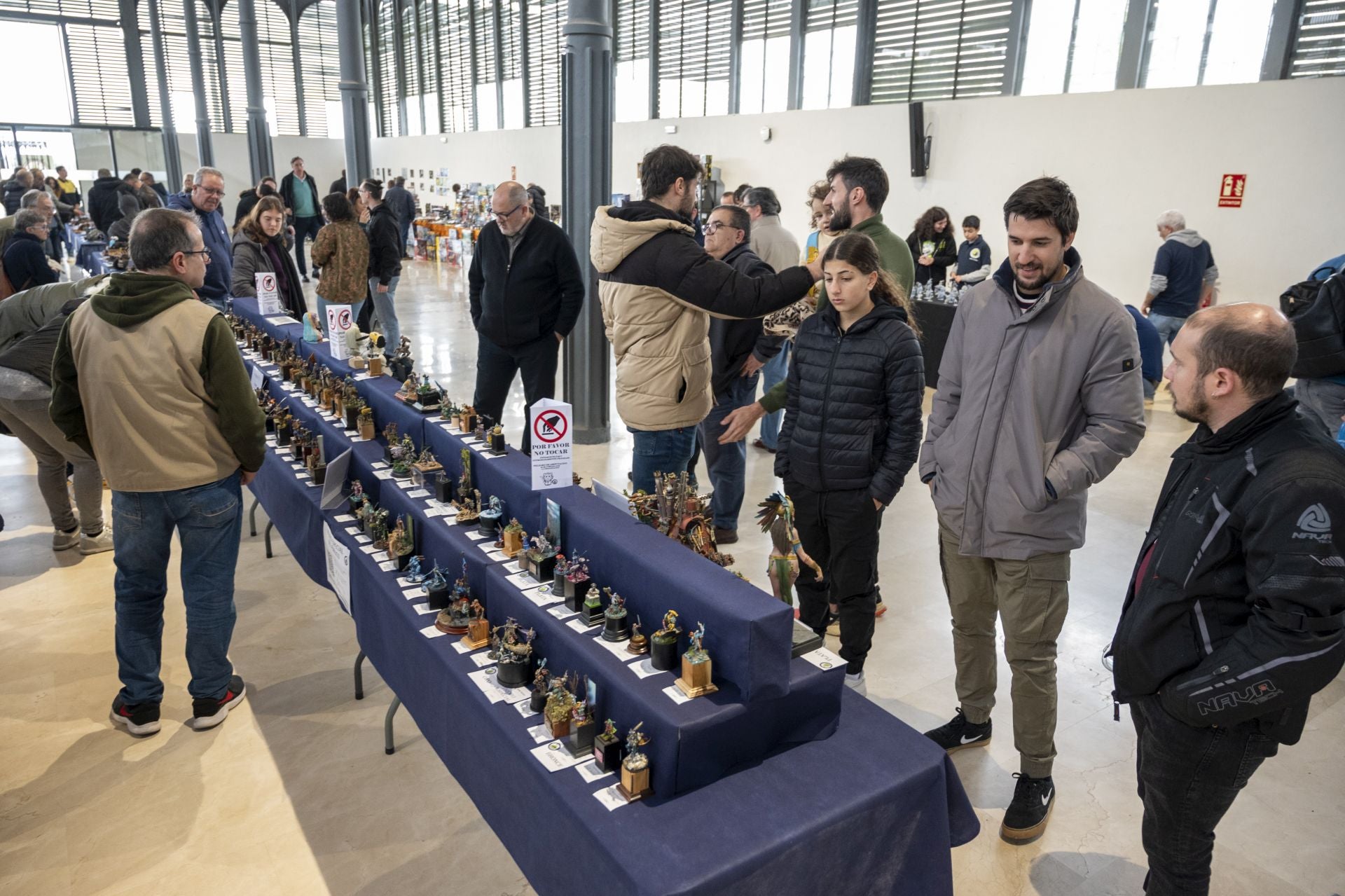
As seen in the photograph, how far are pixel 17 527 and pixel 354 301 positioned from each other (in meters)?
2.65

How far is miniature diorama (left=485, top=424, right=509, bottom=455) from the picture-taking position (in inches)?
113

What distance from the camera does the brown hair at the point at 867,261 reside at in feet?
8.02

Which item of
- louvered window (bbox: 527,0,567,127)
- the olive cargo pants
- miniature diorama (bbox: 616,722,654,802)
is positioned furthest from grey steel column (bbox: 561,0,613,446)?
louvered window (bbox: 527,0,567,127)

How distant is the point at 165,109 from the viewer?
19891 millimetres

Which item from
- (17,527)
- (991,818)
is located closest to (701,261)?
(991,818)

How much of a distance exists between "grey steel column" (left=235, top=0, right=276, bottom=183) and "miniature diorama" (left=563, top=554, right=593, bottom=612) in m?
18.2

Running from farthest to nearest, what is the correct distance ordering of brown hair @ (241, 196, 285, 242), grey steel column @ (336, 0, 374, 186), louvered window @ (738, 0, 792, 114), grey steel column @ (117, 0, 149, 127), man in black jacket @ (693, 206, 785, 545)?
grey steel column @ (117, 0, 149, 127) < grey steel column @ (336, 0, 374, 186) < louvered window @ (738, 0, 792, 114) < brown hair @ (241, 196, 285, 242) < man in black jacket @ (693, 206, 785, 545)

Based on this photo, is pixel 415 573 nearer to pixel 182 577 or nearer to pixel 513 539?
pixel 513 539

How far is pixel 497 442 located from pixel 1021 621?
5.63ft

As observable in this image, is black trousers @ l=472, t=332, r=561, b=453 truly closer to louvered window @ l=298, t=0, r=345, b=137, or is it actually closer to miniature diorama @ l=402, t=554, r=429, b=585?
miniature diorama @ l=402, t=554, r=429, b=585

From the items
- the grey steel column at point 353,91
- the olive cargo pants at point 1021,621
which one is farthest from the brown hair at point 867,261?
the grey steel column at point 353,91

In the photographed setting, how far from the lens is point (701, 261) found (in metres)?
2.71

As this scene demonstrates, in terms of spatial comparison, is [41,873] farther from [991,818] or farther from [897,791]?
[991,818]

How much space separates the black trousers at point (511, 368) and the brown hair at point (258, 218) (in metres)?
1.87
